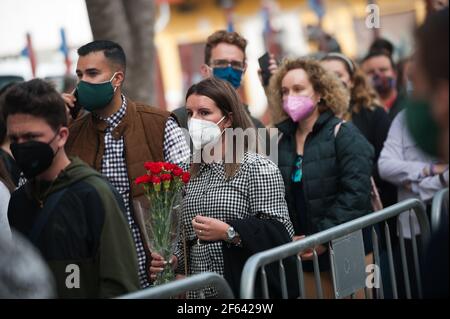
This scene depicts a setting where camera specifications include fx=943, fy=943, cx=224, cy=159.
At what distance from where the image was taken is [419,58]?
271 centimetres

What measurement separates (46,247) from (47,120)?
1.80ft

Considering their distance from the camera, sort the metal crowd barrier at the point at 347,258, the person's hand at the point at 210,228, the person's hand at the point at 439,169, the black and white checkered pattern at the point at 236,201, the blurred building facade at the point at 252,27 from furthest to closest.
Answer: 1. the blurred building facade at the point at 252,27
2. the person's hand at the point at 439,169
3. the black and white checkered pattern at the point at 236,201
4. the person's hand at the point at 210,228
5. the metal crowd barrier at the point at 347,258

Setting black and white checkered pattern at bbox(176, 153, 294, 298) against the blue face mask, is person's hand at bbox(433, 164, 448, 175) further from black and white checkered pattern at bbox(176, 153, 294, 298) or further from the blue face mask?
black and white checkered pattern at bbox(176, 153, 294, 298)

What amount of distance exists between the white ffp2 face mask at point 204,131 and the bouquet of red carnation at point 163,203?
40 centimetres

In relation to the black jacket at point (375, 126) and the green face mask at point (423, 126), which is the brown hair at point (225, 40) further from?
the green face mask at point (423, 126)

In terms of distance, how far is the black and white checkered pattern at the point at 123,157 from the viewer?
5020mm

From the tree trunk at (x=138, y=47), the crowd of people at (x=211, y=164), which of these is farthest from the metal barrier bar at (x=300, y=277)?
the tree trunk at (x=138, y=47)

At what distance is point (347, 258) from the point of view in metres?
4.91

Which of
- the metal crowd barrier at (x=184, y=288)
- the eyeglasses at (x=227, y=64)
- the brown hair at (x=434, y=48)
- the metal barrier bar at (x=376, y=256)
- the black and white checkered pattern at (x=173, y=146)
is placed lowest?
the metal barrier bar at (x=376, y=256)

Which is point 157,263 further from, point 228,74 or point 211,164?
point 228,74

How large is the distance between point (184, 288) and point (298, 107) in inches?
106
